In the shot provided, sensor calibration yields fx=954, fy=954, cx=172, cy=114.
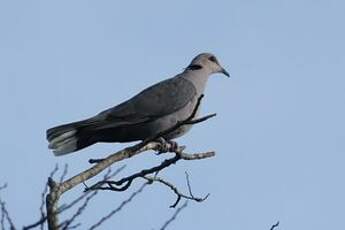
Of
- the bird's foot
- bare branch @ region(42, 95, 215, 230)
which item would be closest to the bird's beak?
the bird's foot

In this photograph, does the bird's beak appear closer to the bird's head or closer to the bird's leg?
the bird's head

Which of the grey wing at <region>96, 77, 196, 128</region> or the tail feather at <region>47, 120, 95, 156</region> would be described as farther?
the grey wing at <region>96, 77, 196, 128</region>

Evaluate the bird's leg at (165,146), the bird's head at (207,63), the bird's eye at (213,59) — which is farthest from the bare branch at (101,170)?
the bird's eye at (213,59)

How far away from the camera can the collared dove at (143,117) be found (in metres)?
7.67

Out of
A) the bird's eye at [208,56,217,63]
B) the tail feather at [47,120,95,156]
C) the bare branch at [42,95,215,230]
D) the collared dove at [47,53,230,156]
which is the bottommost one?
the bare branch at [42,95,215,230]

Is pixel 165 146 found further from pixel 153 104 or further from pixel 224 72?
pixel 224 72

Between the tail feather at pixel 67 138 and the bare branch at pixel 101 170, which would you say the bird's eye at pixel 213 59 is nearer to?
the tail feather at pixel 67 138

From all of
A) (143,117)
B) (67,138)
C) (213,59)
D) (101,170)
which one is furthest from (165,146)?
(213,59)

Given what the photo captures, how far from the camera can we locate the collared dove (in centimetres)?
767

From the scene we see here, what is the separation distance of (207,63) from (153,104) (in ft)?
4.42

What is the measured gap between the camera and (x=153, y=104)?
9078 mm

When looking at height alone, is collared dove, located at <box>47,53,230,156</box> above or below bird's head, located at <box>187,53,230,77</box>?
below

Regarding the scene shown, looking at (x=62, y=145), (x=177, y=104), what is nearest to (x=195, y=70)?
(x=177, y=104)

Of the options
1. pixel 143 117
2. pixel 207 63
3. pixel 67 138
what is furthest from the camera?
pixel 207 63
